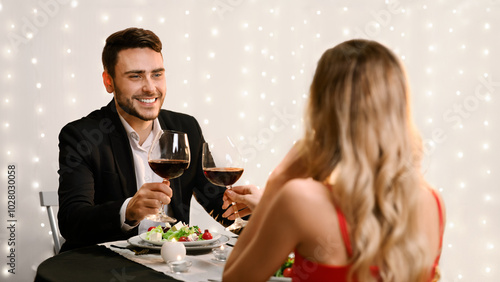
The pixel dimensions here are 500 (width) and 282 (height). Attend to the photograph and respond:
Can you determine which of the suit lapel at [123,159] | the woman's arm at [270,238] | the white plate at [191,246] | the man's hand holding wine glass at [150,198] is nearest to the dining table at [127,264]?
the white plate at [191,246]

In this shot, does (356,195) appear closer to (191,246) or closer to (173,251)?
(173,251)

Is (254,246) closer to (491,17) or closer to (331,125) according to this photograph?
(331,125)

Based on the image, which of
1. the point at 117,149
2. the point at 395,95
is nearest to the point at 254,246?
the point at 395,95

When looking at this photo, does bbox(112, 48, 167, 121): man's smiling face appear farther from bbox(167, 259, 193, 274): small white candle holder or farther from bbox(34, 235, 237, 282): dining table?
bbox(167, 259, 193, 274): small white candle holder

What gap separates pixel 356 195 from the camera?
3.14 feet

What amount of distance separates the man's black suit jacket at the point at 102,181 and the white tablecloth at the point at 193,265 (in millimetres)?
253

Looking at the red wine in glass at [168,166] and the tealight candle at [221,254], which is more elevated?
the red wine in glass at [168,166]

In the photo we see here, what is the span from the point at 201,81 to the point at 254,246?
2.80 m

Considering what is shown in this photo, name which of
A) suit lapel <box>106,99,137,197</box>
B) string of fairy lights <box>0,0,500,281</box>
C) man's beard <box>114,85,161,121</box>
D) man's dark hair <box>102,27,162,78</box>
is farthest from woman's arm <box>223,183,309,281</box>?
string of fairy lights <box>0,0,500,281</box>

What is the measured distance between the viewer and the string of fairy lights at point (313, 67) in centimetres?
370

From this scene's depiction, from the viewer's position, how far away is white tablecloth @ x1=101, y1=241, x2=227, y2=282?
1406 millimetres

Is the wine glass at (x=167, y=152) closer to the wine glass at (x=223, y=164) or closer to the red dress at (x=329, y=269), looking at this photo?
the wine glass at (x=223, y=164)

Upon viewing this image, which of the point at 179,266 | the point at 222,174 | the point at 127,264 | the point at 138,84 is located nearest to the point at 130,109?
the point at 138,84

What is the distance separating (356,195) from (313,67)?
2.91m
